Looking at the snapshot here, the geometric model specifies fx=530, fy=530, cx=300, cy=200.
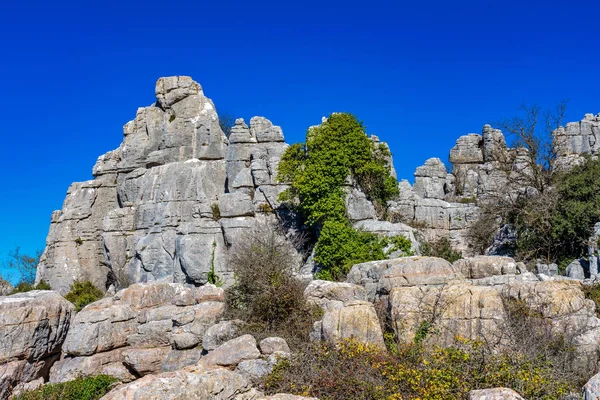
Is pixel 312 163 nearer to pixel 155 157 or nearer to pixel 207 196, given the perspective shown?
pixel 207 196

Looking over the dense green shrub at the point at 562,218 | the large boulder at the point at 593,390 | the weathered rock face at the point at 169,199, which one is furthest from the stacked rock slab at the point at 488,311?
the weathered rock face at the point at 169,199

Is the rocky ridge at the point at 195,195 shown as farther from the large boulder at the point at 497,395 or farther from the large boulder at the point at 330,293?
the large boulder at the point at 497,395

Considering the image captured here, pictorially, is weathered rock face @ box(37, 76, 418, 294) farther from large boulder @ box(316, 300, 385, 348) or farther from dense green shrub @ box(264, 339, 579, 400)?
dense green shrub @ box(264, 339, 579, 400)

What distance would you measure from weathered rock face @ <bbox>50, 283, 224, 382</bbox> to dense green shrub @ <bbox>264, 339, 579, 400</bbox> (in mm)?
4878

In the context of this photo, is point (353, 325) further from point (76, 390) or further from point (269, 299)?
point (76, 390)

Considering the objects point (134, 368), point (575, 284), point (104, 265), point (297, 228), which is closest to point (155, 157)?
point (104, 265)

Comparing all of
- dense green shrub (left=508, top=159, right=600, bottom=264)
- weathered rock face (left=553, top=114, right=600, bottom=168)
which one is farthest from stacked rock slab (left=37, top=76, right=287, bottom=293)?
weathered rock face (left=553, top=114, right=600, bottom=168)

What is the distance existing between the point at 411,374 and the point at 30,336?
329 inches

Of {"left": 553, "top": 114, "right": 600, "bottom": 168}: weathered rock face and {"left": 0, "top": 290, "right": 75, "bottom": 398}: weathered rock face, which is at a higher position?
{"left": 553, "top": 114, "right": 600, "bottom": 168}: weathered rock face

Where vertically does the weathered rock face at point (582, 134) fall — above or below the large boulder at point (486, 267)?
above

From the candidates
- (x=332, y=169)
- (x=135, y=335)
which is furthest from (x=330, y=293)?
(x=332, y=169)

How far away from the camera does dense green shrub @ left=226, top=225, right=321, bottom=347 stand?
1291 centimetres

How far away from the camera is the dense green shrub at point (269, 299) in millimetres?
12914

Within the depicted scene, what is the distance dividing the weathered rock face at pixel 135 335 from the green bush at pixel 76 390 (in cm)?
110
